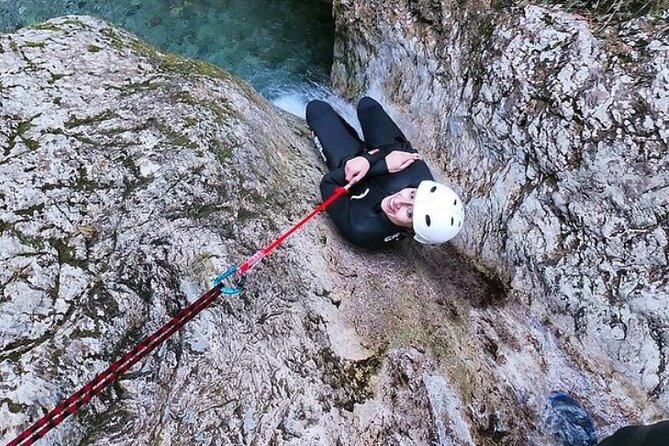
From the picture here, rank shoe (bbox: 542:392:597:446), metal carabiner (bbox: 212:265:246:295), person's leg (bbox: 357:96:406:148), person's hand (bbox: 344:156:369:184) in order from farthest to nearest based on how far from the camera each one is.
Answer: person's leg (bbox: 357:96:406:148) → person's hand (bbox: 344:156:369:184) → shoe (bbox: 542:392:597:446) → metal carabiner (bbox: 212:265:246:295)

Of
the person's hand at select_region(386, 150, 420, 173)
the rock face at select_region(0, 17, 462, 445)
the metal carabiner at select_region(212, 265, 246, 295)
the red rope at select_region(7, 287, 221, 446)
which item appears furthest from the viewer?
the person's hand at select_region(386, 150, 420, 173)

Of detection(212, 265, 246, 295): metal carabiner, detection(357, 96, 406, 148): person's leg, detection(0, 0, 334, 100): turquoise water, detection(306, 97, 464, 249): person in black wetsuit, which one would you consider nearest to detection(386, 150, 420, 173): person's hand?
detection(306, 97, 464, 249): person in black wetsuit

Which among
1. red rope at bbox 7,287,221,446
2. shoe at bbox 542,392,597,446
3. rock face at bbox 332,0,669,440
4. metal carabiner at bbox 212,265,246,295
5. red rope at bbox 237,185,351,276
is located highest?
red rope at bbox 7,287,221,446

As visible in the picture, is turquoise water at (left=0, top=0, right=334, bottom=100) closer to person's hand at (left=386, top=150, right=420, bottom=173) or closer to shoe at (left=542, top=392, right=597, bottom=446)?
person's hand at (left=386, top=150, right=420, bottom=173)

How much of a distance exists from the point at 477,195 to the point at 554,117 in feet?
2.64

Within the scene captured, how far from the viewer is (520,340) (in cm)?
394

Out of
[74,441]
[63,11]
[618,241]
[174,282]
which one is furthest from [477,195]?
[63,11]

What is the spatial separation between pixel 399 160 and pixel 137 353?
2.35 metres

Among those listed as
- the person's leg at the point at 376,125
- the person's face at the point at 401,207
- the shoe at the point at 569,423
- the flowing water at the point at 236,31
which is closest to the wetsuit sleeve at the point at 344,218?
the person's face at the point at 401,207

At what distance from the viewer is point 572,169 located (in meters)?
3.85

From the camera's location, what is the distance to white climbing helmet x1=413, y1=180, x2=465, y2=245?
154 inches

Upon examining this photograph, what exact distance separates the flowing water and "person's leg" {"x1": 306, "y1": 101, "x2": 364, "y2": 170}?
140 cm

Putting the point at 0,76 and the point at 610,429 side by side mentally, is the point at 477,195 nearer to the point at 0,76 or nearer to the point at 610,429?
the point at 610,429

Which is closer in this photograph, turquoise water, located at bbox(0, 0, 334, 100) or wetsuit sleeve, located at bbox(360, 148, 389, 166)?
wetsuit sleeve, located at bbox(360, 148, 389, 166)
